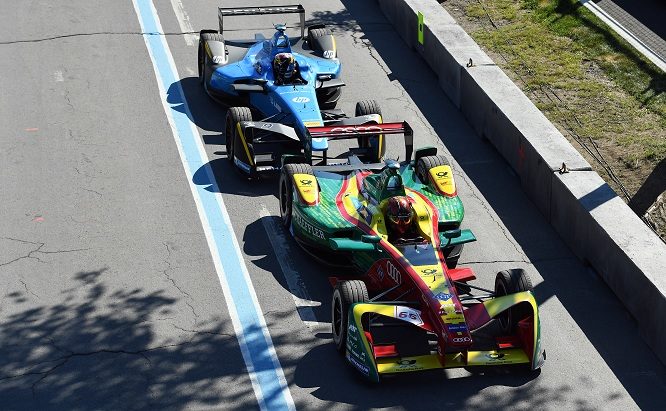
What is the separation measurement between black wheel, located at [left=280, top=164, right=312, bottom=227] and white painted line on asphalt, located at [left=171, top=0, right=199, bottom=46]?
253 inches

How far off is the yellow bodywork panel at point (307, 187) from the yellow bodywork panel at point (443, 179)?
153cm

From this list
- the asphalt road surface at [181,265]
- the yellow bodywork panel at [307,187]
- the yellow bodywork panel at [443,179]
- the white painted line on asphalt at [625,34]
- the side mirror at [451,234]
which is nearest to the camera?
the asphalt road surface at [181,265]

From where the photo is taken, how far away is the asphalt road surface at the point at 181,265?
12.0m

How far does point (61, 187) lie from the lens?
1578 centimetres

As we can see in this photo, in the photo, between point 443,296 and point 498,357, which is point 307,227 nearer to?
point 443,296

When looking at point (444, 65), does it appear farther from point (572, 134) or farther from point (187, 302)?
point (187, 302)

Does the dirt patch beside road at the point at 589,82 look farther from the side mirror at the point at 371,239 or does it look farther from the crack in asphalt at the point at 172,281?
the crack in asphalt at the point at 172,281

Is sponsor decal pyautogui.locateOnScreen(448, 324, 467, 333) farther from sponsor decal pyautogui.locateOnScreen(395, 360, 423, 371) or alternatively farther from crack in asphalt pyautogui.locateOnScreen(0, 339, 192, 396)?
crack in asphalt pyautogui.locateOnScreen(0, 339, 192, 396)

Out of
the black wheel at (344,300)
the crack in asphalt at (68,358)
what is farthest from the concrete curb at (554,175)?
the crack in asphalt at (68,358)

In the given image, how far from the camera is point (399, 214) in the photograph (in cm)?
1305

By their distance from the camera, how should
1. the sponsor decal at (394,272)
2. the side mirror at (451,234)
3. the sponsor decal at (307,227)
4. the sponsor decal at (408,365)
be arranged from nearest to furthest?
1. the sponsor decal at (408,365)
2. the sponsor decal at (394,272)
3. the side mirror at (451,234)
4. the sponsor decal at (307,227)

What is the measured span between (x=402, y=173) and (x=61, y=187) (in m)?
4.69

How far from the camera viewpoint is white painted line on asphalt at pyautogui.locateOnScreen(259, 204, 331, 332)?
13.1 metres

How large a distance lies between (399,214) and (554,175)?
118 inches
